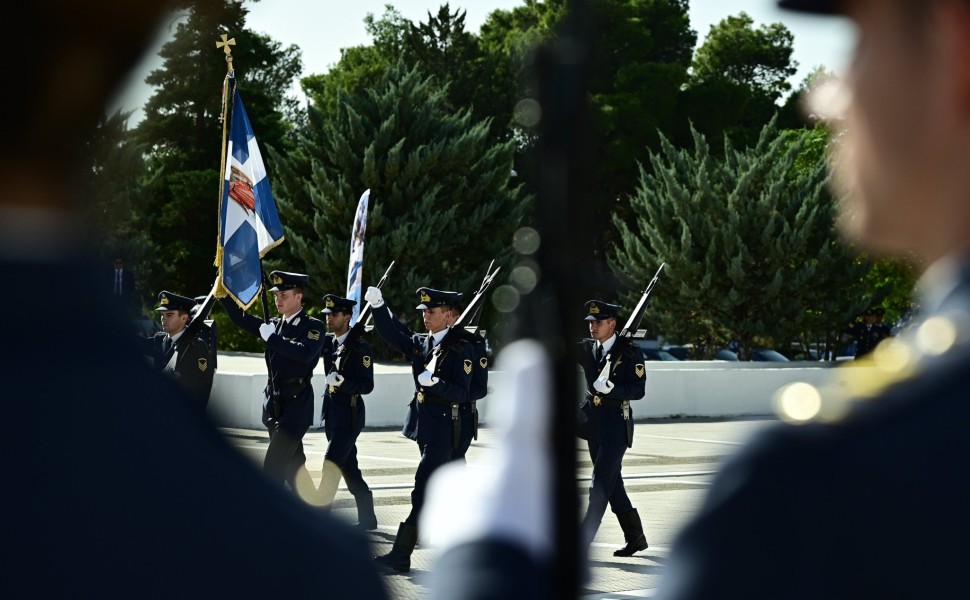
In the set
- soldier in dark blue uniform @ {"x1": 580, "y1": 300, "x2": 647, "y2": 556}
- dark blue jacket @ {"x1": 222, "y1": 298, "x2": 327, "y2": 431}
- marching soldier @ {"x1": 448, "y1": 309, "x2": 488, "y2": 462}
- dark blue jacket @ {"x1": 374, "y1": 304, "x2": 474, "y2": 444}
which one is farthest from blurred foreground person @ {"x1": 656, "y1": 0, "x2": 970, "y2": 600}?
dark blue jacket @ {"x1": 222, "y1": 298, "x2": 327, "y2": 431}

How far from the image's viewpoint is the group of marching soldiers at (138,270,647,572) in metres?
9.37

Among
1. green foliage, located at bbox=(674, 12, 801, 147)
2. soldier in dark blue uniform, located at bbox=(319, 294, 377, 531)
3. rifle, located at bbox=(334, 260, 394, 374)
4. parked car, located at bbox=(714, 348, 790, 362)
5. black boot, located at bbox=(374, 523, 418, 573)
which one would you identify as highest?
green foliage, located at bbox=(674, 12, 801, 147)

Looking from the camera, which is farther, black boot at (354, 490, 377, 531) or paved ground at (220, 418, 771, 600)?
black boot at (354, 490, 377, 531)

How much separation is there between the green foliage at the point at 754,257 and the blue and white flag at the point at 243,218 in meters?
18.4

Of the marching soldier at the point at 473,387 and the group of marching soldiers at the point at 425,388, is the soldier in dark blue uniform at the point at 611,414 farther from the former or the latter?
the marching soldier at the point at 473,387

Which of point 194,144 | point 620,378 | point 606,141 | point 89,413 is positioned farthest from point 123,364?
point 194,144

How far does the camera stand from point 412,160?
33281 millimetres

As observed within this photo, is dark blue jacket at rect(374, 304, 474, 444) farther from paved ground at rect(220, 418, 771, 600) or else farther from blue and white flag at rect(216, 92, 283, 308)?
blue and white flag at rect(216, 92, 283, 308)

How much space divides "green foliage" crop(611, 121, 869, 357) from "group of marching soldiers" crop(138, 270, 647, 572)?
66.5ft

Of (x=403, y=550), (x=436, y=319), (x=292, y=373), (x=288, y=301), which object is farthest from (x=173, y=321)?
(x=403, y=550)

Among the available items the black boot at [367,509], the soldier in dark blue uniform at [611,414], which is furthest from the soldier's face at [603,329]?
the black boot at [367,509]

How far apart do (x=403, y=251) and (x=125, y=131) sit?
31988 mm

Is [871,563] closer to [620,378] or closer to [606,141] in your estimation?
[606,141]

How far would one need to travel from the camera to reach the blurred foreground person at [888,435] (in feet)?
2.72
